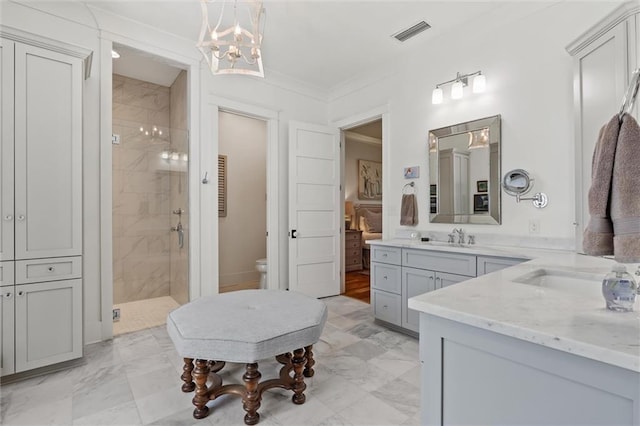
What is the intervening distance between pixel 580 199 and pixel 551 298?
1557 mm

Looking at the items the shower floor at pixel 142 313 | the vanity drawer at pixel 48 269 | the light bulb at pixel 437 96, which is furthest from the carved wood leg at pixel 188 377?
the light bulb at pixel 437 96

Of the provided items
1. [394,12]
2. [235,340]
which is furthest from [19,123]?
[394,12]

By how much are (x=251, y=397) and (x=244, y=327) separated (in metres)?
0.37

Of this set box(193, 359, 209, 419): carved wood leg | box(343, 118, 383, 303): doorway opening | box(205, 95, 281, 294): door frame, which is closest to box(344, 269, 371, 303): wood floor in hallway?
box(343, 118, 383, 303): doorway opening

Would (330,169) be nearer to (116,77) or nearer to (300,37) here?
(300,37)

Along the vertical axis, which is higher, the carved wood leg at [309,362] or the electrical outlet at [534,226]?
the electrical outlet at [534,226]

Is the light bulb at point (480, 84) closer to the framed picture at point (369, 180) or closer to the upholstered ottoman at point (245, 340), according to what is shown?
the upholstered ottoman at point (245, 340)

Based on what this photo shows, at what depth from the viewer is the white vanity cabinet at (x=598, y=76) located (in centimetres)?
166

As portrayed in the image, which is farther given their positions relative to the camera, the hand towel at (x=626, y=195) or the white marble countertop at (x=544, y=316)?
the hand towel at (x=626, y=195)

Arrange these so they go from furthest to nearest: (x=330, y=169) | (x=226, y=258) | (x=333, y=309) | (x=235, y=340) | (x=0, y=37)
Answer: (x=226, y=258) < (x=330, y=169) < (x=333, y=309) < (x=0, y=37) < (x=235, y=340)

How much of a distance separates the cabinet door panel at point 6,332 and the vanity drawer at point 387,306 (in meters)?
2.81

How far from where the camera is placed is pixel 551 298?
921 millimetres

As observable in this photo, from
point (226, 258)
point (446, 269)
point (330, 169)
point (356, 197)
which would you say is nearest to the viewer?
point (446, 269)

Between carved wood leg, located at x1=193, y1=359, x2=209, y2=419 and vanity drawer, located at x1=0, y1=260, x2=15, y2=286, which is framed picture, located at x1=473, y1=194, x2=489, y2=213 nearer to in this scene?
carved wood leg, located at x1=193, y1=359, x2=209, y2=419
